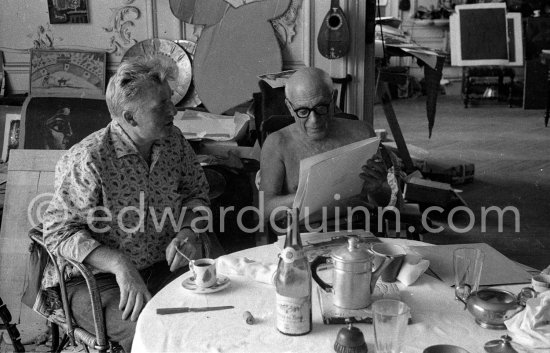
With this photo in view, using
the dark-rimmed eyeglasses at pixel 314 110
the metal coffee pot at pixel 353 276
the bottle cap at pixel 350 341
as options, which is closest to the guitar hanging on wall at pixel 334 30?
the dark-rimmed eyeglasses at pixel 314 110

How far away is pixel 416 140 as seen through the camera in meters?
7.43

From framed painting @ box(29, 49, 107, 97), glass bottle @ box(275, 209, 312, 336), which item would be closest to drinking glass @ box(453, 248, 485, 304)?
glass bottle @ box(275, 209, 312, 336)

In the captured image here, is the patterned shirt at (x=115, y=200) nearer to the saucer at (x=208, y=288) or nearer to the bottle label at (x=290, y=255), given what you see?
the saucer at (x=208, y=288)

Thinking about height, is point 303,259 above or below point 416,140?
above

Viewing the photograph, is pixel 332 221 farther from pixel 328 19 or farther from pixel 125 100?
pixel 328 19

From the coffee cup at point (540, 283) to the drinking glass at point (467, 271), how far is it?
0.44ft

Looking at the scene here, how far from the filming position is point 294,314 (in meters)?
1.41

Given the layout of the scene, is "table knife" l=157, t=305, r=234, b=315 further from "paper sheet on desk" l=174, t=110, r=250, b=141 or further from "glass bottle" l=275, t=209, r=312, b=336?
"paper sheet on desk" l=174, t=110, r=250, b=141

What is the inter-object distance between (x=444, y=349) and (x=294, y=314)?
0.33m

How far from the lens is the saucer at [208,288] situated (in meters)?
1.68

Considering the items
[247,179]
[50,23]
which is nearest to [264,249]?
[247,179]

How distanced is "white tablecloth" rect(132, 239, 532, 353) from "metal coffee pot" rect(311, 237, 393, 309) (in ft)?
0.26

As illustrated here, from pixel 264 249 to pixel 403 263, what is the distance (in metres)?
0.48

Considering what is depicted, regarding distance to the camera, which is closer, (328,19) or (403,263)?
(403,263)
